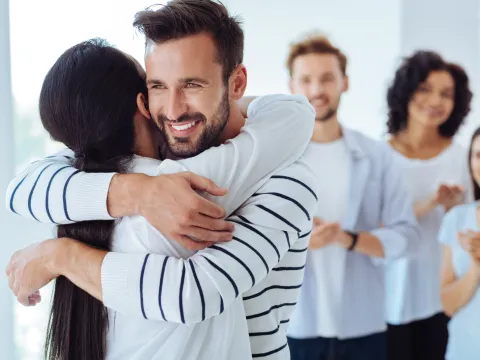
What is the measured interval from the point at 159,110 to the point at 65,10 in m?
1.11

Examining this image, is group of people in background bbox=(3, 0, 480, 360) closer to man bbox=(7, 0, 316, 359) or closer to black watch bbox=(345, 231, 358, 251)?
man bbox=(7, 0, 316, 359)

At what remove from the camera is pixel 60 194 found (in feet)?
3.17

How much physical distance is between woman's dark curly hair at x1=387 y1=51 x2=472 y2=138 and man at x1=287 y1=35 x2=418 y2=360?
21.0 inches

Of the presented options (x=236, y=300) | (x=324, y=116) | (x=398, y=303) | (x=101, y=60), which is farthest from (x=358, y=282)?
(x=101, y=60)

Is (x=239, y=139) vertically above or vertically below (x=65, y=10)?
below

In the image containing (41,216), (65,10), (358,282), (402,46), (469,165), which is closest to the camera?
(41,216)

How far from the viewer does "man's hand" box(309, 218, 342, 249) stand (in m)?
2.08

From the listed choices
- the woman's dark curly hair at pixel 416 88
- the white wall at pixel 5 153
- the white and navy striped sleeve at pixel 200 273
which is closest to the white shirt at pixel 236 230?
the white and navy striped sleeve at pixel 200 273

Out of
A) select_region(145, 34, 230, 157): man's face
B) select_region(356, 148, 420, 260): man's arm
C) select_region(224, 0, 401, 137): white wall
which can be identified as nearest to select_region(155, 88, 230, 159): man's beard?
select_region(145, 34, 230, 157): man's face

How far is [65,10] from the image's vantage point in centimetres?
199

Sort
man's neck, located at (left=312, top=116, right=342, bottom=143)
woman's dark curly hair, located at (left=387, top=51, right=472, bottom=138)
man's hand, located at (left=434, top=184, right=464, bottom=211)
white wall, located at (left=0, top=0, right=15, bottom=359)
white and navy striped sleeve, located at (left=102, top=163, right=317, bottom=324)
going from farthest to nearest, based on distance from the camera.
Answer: woman's dark curly hair, located at (left=387, top=51, right=472, bottom=138) → man's hand, located at (left=434, top=184, right=464, bottom=211) → man's neck, located at (left=312, top=116, right=342, bottom=143) → white wall, located at (left=0, top=0, right=15, bottom=359) → white and navy striped sleeve, located at (left=102, top=163, right=317, bottom=324)

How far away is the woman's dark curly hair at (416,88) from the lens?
276cm

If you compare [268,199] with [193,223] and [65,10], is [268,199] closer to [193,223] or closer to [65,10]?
[193,223]

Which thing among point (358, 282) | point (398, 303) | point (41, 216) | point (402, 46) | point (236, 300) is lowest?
point (398, 303)
